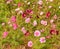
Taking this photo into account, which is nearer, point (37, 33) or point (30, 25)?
point (37, 33)

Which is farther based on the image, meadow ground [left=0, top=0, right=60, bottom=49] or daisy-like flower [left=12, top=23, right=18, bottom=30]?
daisy-like flower [left=12, top=23, right=18, bottom=30]

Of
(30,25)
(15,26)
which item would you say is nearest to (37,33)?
(30,25)

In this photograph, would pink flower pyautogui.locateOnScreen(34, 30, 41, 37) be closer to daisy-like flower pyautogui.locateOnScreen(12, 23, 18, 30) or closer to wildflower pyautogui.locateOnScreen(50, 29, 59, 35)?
wildflower pyautogui.locateOnScreen(50, 29, 59, 35)

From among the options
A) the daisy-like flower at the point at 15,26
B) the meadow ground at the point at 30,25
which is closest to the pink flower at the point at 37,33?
the meadow ground at the point at 30,25

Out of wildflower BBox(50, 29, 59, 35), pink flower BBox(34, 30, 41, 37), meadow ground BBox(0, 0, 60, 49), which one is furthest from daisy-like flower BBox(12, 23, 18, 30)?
wildflower BBox(50, 29, 59, 35)

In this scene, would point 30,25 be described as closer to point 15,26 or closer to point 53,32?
point 15,26

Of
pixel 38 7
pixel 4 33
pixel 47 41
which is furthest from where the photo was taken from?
pixel 38 7

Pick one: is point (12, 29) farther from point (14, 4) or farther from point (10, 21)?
point (14, 4)

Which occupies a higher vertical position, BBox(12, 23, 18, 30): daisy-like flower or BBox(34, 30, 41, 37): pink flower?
BBox(12, 23, 18, 30): daisy-like flower

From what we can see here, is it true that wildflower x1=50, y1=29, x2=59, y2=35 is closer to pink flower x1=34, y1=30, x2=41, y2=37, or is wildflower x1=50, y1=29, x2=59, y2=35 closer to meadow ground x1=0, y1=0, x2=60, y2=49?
meadow ground x1=0, y1=0, x2=60, y2=49

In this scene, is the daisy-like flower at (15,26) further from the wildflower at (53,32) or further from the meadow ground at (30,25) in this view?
the wildflower at (53,32)

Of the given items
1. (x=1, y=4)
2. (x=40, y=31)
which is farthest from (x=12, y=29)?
(x=1, y=4)
